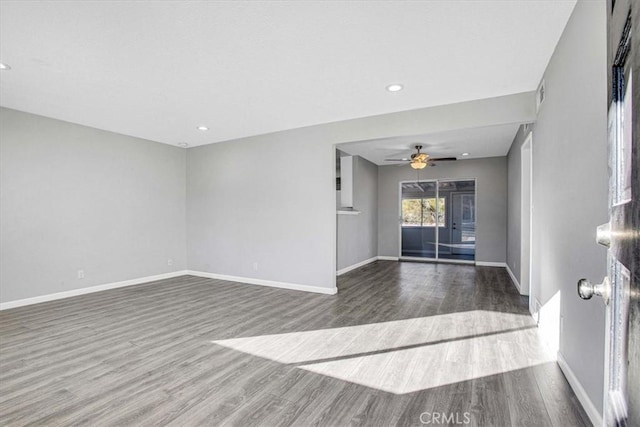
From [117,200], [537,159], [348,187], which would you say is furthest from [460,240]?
[117,200]

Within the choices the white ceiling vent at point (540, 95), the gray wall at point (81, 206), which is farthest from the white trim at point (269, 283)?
the white ceiling vent at point (540, 95)

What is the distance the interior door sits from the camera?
1.41 ft

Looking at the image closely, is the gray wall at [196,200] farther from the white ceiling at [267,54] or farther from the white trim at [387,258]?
the white trim at [387,258]

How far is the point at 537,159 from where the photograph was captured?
3.54 m

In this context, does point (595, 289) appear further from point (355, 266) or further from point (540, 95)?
point (355, 266)

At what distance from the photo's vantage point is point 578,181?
6.85 ft

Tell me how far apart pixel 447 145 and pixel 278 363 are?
17.1ft

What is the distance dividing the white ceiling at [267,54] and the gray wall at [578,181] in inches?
14.6

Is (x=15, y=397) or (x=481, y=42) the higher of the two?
(x=481, y=42)

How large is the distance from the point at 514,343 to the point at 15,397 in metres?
3.93

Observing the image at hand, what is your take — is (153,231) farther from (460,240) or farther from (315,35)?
(460,240)

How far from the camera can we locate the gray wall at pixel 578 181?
1738 millimetres

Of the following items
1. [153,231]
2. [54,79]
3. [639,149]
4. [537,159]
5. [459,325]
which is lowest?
[459,325]

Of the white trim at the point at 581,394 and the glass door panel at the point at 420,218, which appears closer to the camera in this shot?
the white trim at the point at 581,394
